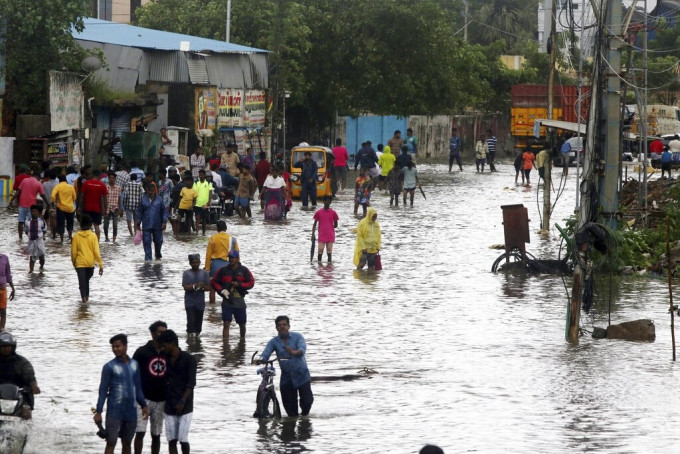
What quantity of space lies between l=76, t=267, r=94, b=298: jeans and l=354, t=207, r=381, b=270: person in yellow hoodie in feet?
18.8

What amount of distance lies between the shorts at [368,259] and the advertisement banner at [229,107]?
2375 cm

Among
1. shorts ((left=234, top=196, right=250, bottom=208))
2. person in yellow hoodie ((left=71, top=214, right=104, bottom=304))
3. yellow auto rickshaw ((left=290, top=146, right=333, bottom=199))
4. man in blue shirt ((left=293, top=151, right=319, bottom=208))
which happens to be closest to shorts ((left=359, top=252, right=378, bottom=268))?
person in yellow hoodie ((left=71, top=214, right=104, bottom=304))

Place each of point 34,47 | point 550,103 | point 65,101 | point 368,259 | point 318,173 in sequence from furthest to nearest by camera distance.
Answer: point 318,173 → point 34,47 → point 65,101 → point 550,103 → point 368,259

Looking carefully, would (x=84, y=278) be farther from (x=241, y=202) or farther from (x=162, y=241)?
(x=241, y=202)

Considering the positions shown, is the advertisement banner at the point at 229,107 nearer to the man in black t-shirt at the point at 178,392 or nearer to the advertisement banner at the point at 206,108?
the advertisement banner at the point at 206,108

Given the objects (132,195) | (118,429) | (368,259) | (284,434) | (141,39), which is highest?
(141,39)

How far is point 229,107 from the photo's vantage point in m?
47.9

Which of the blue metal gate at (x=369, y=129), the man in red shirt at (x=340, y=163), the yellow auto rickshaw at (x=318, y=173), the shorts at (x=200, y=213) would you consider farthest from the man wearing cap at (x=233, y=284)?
the blue metal gate at (x=369, y=129)

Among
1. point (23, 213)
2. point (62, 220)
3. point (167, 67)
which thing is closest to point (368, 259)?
point (62, 220)

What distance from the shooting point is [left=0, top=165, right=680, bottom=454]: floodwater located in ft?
39.8

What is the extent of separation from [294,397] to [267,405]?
268 millimetres

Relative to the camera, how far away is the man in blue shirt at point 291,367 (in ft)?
41.2

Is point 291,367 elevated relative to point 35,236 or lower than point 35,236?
lower

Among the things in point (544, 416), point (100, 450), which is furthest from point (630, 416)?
point (100, 450)
